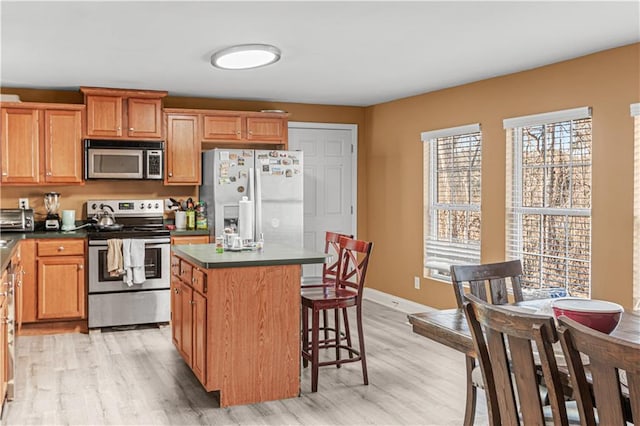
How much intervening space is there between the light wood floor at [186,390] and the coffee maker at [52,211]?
1.13 metres

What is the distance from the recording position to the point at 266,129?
6484mm

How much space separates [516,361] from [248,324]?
2009mm

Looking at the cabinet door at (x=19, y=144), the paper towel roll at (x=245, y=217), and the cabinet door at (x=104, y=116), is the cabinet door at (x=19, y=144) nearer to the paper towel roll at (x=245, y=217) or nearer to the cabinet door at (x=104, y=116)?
the cabinet door at (x=104, y=116)

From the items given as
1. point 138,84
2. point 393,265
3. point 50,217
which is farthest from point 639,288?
point 50,217

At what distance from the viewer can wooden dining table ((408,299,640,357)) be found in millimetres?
2357

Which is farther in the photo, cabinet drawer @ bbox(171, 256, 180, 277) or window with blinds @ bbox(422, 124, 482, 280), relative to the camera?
window with blinds @ bbox(422, 124, 482, 280)

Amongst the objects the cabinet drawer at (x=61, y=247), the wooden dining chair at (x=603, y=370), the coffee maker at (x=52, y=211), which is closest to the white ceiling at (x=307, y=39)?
the coffee maker at (x=52, y=211)

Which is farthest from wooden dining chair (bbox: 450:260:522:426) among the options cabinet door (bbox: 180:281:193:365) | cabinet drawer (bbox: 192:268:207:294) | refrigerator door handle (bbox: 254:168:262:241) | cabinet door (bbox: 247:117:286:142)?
cabinet door (bbox: 247:117:286:142)

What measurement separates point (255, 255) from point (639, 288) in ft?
8.29

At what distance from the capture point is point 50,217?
581 cm

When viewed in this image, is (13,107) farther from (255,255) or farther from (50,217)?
(255,255)

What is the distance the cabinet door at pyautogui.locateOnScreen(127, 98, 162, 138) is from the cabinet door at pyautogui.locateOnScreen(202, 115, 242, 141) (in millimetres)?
470

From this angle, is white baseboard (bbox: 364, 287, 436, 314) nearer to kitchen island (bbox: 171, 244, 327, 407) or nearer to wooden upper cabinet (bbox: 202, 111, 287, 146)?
wooden upper cabinet (bbox: 202, 111, 287, 146)

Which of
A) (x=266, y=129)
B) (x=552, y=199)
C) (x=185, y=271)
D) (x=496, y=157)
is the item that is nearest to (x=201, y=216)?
(x=266, y=129)
